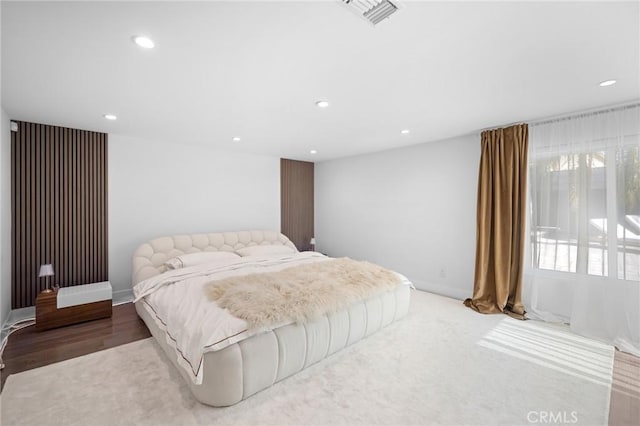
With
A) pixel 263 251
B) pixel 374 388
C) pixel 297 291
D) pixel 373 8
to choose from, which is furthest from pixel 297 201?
pixel 373 8

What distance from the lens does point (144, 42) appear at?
68.0 inches

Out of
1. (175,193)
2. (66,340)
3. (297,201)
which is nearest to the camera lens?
(66,340)

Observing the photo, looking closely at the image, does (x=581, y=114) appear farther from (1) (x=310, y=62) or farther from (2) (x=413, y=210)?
(1) (x=310, y=62)

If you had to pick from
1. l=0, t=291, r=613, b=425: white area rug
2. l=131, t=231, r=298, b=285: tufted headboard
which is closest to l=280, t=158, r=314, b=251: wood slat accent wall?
l=131, t=231, r=298, b=285: tufted headboard

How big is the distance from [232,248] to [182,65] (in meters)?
3.20

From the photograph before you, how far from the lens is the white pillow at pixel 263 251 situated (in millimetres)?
4448

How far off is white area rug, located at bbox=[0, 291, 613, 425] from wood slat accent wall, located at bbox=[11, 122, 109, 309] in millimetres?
1723

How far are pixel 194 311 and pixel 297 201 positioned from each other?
4004 mm

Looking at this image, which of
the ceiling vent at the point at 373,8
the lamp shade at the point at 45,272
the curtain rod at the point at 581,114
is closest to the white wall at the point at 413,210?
the curtain rod at the point at 581,114

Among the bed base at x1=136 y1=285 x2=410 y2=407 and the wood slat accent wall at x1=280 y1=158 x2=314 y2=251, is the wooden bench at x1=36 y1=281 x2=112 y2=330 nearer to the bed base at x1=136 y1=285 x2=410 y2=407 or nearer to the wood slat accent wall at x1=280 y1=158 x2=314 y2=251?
the bed base at x1=136 y1=285 x2=410 y2=407

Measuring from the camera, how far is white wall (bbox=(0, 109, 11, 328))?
283 cm

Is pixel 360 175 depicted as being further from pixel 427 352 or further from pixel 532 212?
pixel 427 352

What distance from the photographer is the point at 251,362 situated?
1.94m

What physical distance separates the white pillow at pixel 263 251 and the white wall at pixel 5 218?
2585mm
